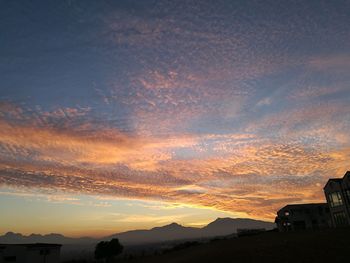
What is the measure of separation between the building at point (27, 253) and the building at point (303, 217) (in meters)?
52.3

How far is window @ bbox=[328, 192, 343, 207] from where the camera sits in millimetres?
51931

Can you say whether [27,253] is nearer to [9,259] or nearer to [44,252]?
[9,259]

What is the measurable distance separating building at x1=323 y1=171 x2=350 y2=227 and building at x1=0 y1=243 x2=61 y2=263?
5516 centimetres

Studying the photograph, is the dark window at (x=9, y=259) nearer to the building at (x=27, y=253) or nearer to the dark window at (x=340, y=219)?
the building at (x=27, y=253)

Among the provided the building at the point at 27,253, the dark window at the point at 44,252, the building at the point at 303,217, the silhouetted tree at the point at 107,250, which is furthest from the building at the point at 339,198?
the dark window at the point at 44,252

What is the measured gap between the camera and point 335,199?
53000 mm

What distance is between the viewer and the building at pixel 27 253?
183ft

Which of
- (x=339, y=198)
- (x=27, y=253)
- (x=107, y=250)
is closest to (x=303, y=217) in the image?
(x=339, y=198)

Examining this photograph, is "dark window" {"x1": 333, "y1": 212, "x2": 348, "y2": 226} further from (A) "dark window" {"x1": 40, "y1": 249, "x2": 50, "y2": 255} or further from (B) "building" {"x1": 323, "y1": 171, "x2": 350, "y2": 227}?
(A) "dark window" {"x1": 40, "y1": 249, "x2": 50, "y2": 255}

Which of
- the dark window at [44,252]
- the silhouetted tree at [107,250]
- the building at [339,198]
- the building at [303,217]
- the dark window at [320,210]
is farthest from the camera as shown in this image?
the dark window at [320,210]

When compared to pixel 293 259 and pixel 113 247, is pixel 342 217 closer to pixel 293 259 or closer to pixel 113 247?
pixel 293 259

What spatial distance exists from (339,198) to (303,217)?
65.2 ft

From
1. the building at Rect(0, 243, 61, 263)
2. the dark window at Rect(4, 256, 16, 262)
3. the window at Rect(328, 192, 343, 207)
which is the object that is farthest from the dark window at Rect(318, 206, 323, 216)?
the dark window at Rect(4, 256, 16, 262)

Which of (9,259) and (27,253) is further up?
Result: (27,253)
